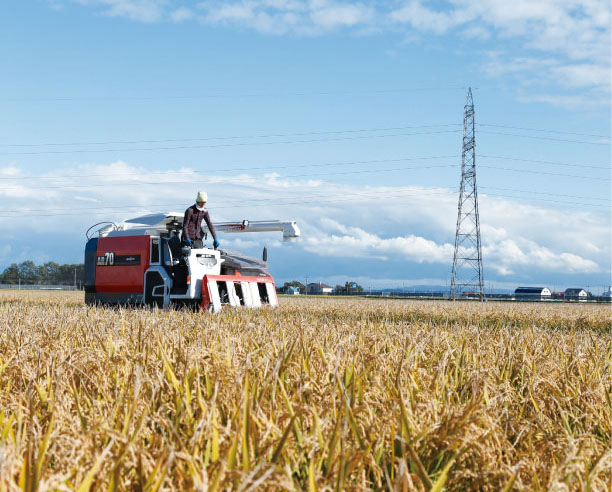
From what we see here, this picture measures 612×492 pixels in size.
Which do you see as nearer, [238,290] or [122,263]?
[238,290]

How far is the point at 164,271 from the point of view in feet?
45.5

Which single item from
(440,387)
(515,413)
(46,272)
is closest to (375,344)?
(440,387)

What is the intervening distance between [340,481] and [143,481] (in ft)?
2.28

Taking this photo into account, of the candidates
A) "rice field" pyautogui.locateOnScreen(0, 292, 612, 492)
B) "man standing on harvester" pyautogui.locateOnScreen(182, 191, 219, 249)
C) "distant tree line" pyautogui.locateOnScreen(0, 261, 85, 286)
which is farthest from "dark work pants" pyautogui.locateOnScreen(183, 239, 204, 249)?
"distant tree line" pyautogui.locateOnScreen(0, 261, 85, 286)

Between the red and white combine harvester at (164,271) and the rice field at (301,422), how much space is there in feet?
25.5

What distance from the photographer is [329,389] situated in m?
3.38

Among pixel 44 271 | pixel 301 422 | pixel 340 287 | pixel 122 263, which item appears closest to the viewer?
pixel 301 422

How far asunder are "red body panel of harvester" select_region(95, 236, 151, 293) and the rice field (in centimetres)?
886

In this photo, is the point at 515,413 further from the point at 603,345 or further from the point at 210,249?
the point at 210,249

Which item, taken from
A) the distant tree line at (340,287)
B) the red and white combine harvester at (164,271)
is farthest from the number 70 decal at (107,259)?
the distant tree line at (340,287)

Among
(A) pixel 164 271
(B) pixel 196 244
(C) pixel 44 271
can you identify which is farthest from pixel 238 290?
(C) pixel 44 271

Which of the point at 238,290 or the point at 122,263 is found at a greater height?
the point at 122,263

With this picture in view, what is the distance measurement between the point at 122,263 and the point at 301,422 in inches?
503

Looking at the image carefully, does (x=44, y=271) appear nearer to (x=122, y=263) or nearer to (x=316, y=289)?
(x=316, y=289)
